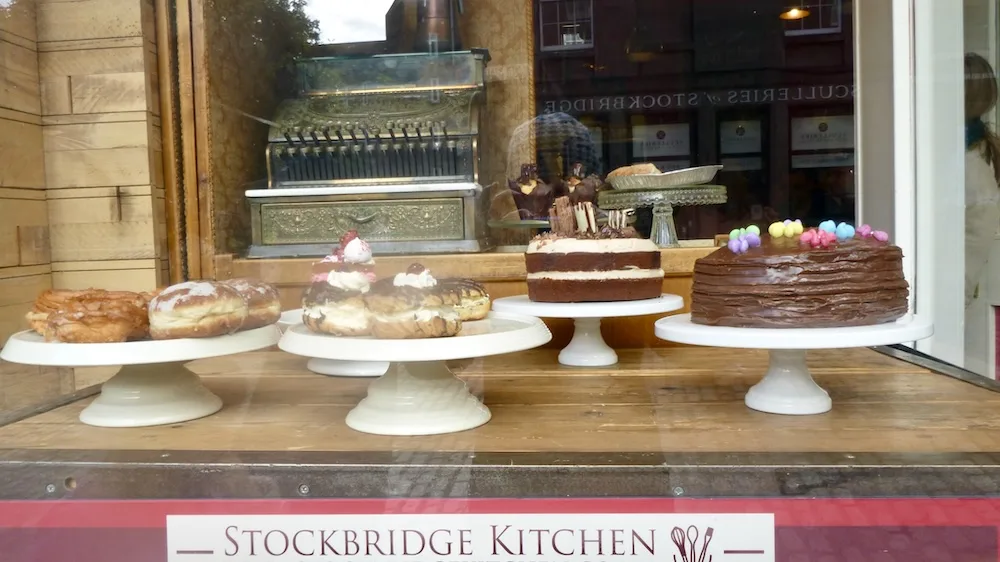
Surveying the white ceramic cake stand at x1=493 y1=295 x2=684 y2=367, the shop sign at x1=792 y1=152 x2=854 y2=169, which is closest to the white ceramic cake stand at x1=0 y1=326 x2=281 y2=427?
the white ceramic cake stand at x1=493 y1=295 x2=684 y2=367

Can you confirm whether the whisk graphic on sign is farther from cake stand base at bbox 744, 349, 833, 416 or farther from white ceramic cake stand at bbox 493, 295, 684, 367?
white ceramic cake stand at bbox 493, 295, 684, 367

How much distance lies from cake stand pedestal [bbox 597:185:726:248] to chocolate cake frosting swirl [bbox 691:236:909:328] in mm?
815

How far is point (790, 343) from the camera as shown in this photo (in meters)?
1.15

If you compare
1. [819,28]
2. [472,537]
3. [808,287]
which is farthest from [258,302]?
[819,28]

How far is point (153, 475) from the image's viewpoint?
40.3 inches

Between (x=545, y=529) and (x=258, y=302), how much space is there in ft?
2.27

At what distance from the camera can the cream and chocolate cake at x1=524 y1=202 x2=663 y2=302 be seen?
69.2 inches

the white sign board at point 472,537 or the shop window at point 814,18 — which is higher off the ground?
the shop window at point 814,18

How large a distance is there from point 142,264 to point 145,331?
0.90 metres

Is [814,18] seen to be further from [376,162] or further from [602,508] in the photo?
[602,508]

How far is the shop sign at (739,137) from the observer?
8.32 feet

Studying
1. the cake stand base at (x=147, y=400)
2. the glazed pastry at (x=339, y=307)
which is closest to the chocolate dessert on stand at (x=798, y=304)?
the glazed pastry at (x=339, y=307)

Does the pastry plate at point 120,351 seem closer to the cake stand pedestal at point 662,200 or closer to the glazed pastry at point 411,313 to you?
the glazed pastry at point 411,313

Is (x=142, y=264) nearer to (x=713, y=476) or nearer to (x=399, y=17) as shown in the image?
(x=399, y=17)
